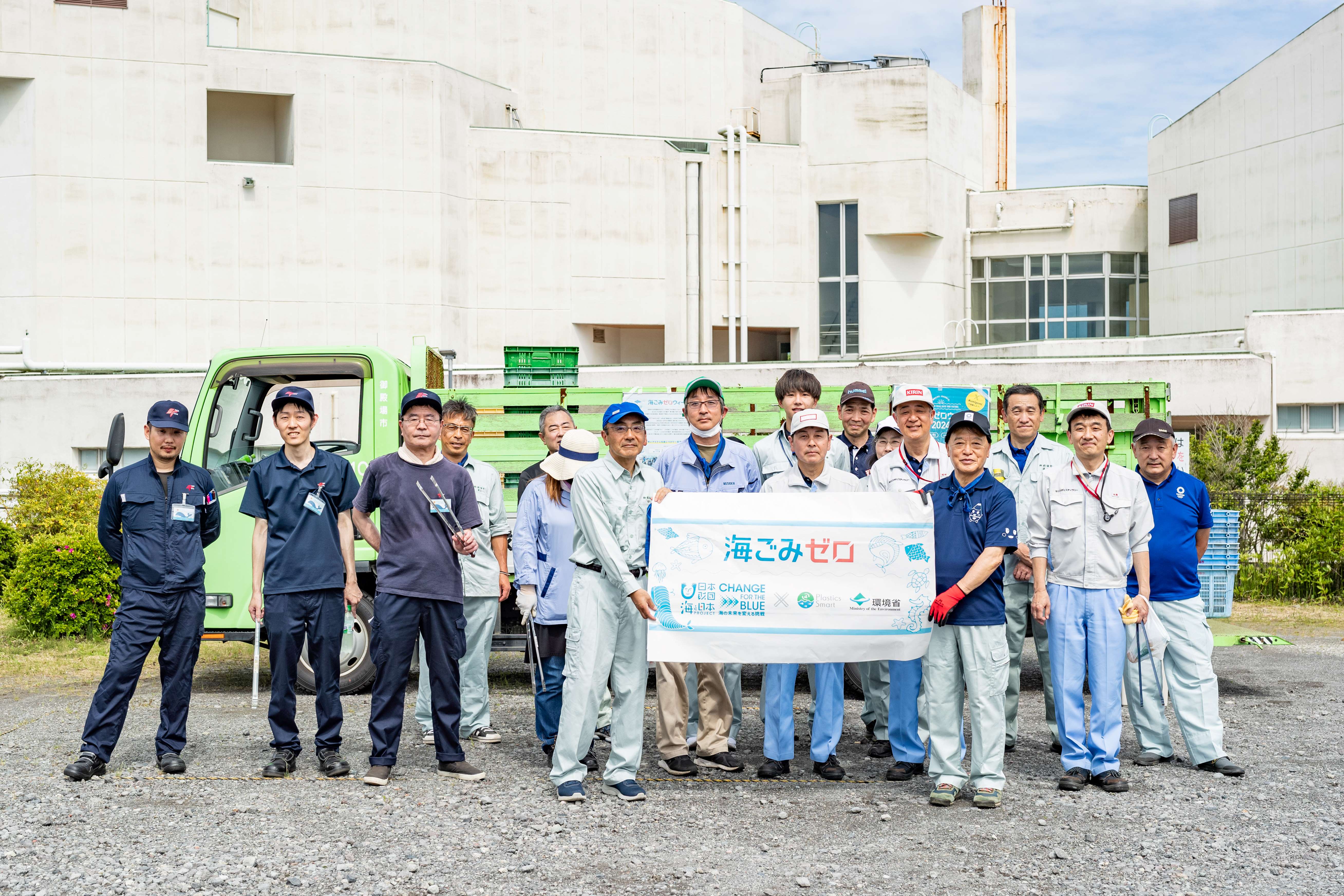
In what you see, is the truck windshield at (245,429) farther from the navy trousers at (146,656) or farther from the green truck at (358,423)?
the navy trousers at (146,656)

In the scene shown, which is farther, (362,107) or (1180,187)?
(1180,187)

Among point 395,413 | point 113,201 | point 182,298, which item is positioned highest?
point 113,201

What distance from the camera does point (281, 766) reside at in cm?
653

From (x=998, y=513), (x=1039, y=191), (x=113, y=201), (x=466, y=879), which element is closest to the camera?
(x=466, y=879)

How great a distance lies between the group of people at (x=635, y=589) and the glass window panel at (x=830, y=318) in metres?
25.5

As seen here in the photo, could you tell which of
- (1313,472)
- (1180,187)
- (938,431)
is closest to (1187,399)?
(1313,472)

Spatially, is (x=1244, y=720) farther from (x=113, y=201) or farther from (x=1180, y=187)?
(x=1180, y=187)

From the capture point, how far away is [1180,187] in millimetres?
33000

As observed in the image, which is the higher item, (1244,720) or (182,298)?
(182,298)

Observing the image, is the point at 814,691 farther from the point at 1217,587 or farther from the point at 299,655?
the point at 1217,587

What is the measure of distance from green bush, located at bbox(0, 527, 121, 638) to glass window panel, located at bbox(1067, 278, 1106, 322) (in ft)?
97.2

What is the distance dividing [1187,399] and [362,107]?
19.6m

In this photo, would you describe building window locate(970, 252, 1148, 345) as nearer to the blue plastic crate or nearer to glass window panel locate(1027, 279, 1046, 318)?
glass window panel locate(1027, 279, 1046, 318)

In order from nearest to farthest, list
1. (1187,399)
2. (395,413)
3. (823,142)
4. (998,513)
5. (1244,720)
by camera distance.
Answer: (998,513), (1244,720), (395,413), (1187,399), (823,142)
